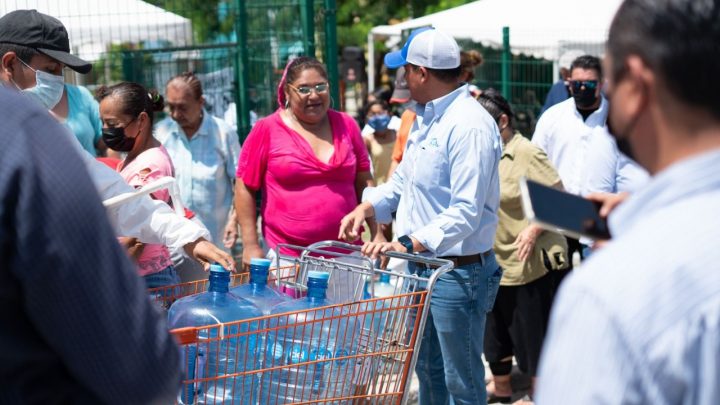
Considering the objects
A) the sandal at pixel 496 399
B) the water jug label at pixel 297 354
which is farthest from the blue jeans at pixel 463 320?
the sandal at pixel 496 399

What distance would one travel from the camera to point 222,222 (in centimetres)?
721

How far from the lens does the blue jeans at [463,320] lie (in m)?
4.64

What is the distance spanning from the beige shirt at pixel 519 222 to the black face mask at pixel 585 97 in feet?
3.41

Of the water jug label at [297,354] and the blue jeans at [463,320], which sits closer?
the water jug label at [297,354]

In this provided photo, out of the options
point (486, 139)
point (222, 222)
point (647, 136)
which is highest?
point (647, 136)

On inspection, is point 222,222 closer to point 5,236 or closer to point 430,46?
point 430,46

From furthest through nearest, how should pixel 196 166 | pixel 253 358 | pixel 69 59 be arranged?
pixel 196 166 → pixel 69 59 → pixel 253 358

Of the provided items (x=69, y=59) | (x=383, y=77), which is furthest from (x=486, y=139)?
(x=383, y=77)

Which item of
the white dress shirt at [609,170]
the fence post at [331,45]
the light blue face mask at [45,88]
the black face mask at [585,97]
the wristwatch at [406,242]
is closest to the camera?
the light blue face mask at [45,88]

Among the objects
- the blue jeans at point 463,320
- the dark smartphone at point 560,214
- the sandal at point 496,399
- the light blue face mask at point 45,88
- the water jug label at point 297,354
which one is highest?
the light blue face mask at point 45,88

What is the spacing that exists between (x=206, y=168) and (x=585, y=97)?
262 cm

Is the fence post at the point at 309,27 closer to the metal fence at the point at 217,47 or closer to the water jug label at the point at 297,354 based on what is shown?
the metal fence at the point at 217,47

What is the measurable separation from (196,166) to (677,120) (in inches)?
229

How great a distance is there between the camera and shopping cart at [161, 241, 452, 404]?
3459 millimetres
